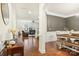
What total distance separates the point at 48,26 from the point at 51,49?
344mm

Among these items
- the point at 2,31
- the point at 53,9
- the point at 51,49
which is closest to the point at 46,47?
the point at 51,49

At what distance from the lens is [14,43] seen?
1.66 m

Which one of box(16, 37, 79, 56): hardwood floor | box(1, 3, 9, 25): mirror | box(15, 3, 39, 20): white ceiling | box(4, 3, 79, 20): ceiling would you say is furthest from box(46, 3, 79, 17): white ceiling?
box(1, 3, 9, 25): mirror

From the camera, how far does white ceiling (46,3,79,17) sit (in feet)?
5.19

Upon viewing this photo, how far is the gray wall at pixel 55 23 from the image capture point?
161 centimetres

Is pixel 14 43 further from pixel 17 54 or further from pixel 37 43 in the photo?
pixel 37 43

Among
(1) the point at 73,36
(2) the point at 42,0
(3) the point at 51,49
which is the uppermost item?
(2) the point at 42,0

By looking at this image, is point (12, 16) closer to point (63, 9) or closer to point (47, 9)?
point (47, 9)

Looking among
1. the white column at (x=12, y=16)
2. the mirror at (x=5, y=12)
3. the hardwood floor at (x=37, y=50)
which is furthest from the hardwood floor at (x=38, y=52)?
the mirror at (x=5, y=12)

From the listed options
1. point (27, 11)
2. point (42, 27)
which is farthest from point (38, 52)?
point (27, 11)

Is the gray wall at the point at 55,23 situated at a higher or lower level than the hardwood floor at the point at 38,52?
higher

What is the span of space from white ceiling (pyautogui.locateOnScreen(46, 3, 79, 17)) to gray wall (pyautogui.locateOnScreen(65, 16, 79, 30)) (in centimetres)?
6

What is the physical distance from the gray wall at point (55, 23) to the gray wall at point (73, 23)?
0.07m

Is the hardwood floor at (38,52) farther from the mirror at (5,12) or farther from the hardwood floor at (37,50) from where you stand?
the mirror at (5,12)
